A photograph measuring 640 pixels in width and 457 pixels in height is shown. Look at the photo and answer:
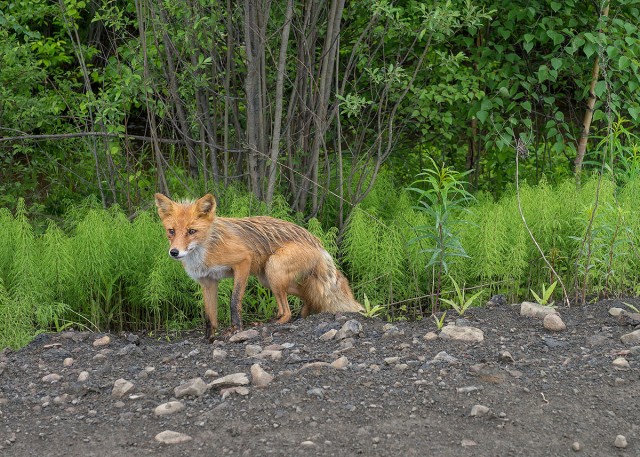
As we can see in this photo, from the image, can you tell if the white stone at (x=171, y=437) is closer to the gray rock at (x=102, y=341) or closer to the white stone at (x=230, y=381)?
the white stone at (x=230, y=381)

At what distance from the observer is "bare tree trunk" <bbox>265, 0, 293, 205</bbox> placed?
22.7 feet

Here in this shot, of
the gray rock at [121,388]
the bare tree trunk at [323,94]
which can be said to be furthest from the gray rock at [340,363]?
the bare tree trunk at [323,94]

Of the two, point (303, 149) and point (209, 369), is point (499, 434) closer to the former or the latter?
point (209, 369)

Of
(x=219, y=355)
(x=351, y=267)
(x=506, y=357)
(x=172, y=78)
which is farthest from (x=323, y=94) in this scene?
(x=506, y=357)

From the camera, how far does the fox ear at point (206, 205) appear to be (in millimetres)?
5707

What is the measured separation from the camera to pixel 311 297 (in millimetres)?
6246

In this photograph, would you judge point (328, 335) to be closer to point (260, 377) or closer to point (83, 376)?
point (260, 377)

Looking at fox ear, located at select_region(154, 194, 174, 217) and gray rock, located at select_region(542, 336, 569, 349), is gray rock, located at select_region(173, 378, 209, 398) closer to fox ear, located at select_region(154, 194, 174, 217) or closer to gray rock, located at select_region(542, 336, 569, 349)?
fox ear, located at select_region(154, 194, 174, 217)

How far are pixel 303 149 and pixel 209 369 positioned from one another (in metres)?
3.35

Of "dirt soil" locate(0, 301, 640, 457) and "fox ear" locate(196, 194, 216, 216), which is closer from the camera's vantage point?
"dirt soil" locate(0, 301, 640, 457)

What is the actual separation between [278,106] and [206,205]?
64.0 inches

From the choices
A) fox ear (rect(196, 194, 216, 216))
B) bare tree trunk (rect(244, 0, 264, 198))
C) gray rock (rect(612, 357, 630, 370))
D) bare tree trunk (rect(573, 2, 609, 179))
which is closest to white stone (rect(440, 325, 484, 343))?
gray rock (rect(612, 357, 630, 370))

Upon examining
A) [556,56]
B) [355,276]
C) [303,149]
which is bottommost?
[355,276]

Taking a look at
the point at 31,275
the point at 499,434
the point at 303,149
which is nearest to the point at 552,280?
the point at 303,149
